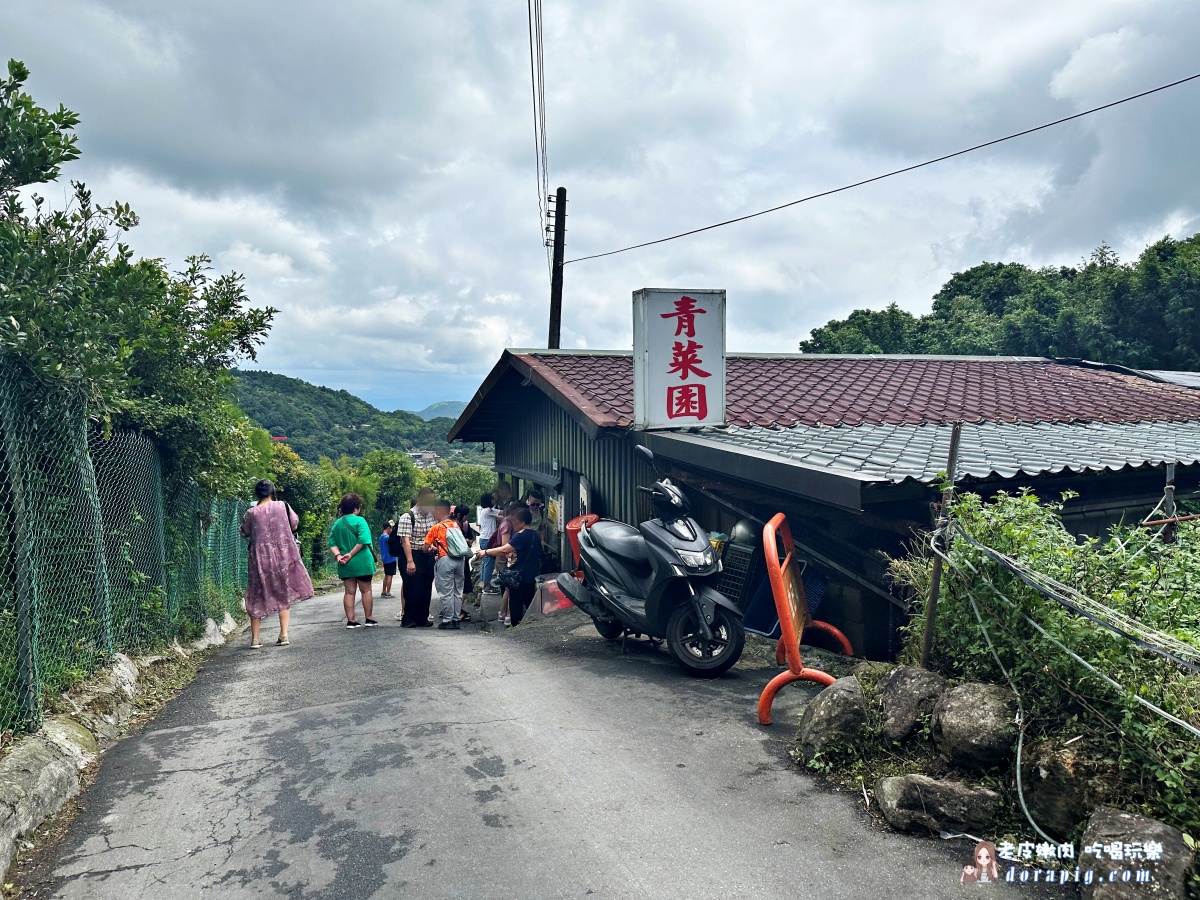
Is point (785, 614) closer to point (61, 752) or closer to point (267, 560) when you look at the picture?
point (61, 752)

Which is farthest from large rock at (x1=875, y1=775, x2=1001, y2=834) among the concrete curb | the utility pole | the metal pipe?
the utility pole

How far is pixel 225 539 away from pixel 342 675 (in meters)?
6.72

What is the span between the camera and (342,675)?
618cm

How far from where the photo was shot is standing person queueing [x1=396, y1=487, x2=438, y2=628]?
32.4ft

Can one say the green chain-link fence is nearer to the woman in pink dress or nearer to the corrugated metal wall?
the woman in pink dress

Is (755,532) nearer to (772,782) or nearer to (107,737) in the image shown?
(772,782)

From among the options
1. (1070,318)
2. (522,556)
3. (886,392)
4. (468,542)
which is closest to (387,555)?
(468,542)

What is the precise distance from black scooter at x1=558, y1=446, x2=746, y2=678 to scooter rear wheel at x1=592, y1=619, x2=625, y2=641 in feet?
0.08

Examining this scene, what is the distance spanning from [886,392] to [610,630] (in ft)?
18.2

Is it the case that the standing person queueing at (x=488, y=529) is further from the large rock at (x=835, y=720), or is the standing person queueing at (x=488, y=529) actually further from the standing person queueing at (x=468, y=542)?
the large rock at (x=835, y=720)

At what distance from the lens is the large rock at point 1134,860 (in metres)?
2.47

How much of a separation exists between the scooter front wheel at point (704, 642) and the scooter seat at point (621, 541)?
2.24ft

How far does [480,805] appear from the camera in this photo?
11.8 feet

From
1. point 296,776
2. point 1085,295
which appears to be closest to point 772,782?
point 296,776
